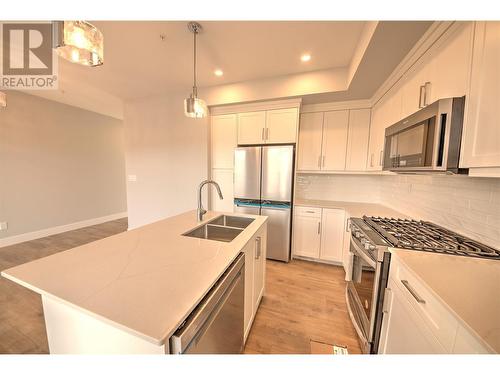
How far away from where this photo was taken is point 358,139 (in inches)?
105

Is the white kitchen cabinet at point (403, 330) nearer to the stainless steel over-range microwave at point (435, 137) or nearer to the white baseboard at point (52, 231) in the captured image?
the stainless steel over-range microwave at point (435, 137)

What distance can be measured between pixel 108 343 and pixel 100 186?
4.92 m

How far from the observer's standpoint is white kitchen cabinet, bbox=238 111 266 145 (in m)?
2.84

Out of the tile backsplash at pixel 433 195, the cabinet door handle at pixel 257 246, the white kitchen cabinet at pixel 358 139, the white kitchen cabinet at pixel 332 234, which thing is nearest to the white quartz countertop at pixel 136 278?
the cabinet door handle at pixel 257 246

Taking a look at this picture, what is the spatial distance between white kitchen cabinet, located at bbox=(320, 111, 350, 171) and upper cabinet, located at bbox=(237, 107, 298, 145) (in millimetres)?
551

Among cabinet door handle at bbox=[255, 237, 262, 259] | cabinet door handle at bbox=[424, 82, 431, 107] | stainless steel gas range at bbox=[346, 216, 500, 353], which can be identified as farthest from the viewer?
cabinet door handle at bbox=[255, 237, 262, 259]

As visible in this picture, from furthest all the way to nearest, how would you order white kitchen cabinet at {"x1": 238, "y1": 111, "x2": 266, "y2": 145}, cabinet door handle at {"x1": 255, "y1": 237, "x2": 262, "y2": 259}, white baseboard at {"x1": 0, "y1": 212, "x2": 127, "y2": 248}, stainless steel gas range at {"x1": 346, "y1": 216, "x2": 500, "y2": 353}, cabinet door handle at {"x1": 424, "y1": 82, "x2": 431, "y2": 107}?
white baseboard at {"x1": 0, "y1": 212, "x2": 127, "y2": 248}, white kitchen cabinet at {"x1": 238, "y1": 111, "x2": 266, "y2": 145}, cabinet door handle at {"x1": 255, "y1": 237, "x2": 262, "y2": 259}, cabinet door handle at {"x1": 424, "y1": 82, "x2": 431, "y2": 107}, stainless steel gas range at {"x1": 346, "y1": 216, "x2": 500, "y2": 353}

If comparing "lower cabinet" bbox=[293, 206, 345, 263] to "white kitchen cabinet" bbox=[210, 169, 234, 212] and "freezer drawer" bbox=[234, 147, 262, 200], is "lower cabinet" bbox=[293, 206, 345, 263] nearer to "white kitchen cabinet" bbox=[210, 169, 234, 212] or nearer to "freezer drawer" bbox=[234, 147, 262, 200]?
"freezer drawer" bbox=[234, 147, 262, 200]

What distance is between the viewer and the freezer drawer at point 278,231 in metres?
2.68

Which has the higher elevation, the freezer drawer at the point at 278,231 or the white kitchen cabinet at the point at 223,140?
the white kitchen cabinet at the point at 223,140

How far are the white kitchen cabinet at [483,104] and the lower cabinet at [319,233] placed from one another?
5.52ft

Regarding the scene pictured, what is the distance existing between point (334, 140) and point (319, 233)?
4.66 ft

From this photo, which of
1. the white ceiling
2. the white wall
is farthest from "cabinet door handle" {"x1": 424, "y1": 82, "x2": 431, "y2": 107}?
the white wall
